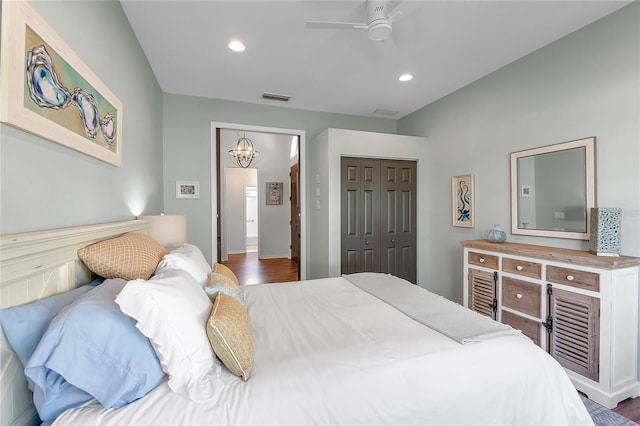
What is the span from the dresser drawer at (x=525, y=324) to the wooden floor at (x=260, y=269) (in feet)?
10.5

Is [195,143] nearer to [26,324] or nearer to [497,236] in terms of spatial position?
[26,324]

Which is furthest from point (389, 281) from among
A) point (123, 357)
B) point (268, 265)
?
point (268, 265)

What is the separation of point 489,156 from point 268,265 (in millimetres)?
4721

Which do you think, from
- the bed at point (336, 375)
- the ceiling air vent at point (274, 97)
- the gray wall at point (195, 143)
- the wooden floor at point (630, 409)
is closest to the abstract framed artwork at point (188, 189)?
the gray wall at point (195, 143)

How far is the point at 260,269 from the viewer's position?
5.68m

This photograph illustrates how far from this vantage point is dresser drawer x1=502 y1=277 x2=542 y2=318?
85.8 inches

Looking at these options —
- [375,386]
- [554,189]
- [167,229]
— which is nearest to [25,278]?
[375,386]

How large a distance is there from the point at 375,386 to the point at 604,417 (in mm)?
1853

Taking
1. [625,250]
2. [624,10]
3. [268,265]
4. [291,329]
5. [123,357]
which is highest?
[624,10]

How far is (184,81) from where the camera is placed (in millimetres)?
3051

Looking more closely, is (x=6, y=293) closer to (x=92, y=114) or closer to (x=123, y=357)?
(x=123, y=357)

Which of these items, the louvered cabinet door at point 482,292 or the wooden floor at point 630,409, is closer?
the wooden floor at point 630,409

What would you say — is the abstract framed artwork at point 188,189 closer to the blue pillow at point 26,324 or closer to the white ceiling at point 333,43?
the white ceiling at point 333,43

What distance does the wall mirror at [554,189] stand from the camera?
2.16 meters
